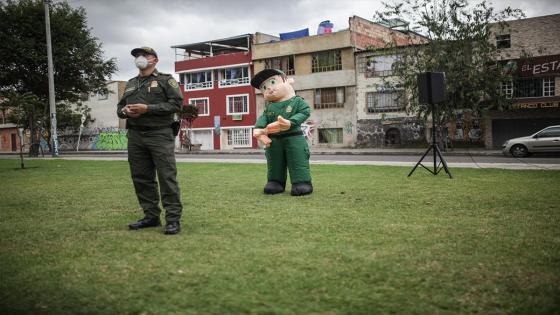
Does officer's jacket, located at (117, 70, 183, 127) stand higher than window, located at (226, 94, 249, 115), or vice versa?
window, located at (226, 94, 249, 115)

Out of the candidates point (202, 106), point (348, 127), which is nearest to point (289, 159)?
point (348, 127)

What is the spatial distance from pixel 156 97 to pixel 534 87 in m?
29.2

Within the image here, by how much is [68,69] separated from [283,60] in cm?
1694

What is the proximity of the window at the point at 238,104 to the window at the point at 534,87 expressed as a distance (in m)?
22.3

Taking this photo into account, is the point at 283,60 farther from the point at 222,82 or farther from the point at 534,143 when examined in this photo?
the point at 534,143

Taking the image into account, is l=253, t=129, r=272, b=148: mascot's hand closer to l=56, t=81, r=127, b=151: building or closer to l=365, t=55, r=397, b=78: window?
l=365, t=55, r=397, b=78: window

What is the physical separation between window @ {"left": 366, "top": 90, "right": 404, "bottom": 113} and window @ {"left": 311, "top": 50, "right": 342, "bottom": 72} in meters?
3.63

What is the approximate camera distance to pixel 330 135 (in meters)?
37.8

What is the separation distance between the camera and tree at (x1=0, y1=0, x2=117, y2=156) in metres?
29.4

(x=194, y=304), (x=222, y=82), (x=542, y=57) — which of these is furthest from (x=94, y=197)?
(x=222, y=82)

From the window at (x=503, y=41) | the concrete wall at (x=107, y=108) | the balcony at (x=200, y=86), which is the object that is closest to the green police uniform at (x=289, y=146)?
the window at (x=503, y=41)

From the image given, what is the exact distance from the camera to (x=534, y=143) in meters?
20.6

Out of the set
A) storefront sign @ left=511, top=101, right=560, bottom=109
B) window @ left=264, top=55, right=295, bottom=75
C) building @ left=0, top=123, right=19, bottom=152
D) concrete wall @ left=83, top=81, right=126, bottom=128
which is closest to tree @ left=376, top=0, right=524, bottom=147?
storefront sign @ left=511, top=101, right=560, bottom=109

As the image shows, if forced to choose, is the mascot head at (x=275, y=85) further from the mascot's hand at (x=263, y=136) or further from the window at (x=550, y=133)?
the window at (x=550, y=133)
